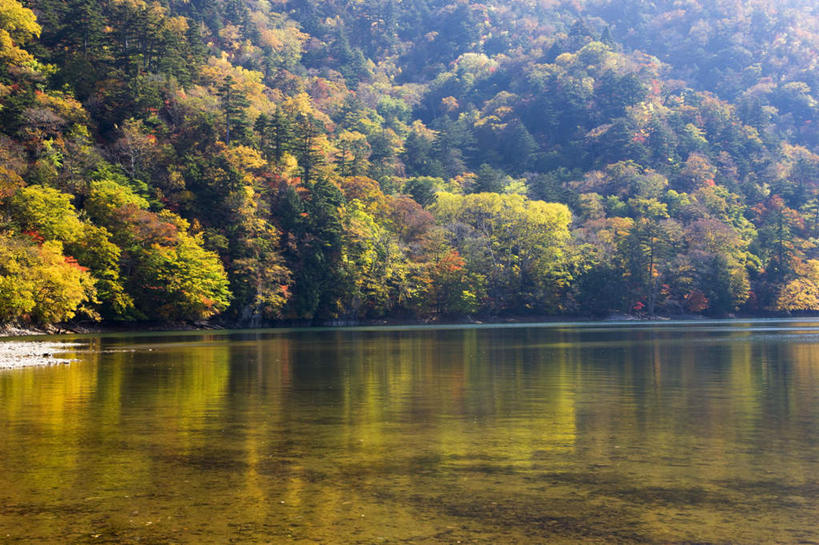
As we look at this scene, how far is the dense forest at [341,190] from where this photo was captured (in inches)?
3091

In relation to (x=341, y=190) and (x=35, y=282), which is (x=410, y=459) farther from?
(x=341, y=190)

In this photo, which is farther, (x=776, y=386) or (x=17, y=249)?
(x=17, y=249)

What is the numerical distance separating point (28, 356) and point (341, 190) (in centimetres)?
7527

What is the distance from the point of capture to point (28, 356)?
36.6 m

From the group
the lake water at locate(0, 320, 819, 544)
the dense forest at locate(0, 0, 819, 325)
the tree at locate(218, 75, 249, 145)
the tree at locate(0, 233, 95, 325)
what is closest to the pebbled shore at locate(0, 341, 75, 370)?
the lake water at locate(0, 320, 819, 544)

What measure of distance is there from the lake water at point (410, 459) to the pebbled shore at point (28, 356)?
5.67 meters

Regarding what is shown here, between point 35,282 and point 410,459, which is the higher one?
point 35,282

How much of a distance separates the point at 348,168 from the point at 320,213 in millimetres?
22778

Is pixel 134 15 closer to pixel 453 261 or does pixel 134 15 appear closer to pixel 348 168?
pixel 348 168

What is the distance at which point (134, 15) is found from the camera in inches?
4070

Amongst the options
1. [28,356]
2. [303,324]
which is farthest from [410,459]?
[303,324]

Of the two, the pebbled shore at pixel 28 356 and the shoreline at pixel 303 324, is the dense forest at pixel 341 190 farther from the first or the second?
the pebbled shore at pixel 28 356

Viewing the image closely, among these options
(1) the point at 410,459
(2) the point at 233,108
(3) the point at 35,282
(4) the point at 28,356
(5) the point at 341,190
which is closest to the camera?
(1) the point at 410,459

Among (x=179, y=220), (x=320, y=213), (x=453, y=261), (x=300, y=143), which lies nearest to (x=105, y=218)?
(x=179, y=220)
